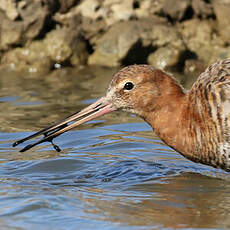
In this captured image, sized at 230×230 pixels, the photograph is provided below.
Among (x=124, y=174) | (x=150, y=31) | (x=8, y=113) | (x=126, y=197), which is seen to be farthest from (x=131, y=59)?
(x=126, y=197)

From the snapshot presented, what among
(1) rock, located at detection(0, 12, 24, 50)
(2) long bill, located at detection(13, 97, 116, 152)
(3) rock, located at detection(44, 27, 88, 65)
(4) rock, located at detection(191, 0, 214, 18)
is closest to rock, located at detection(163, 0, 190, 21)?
(4) rock, located at detection(191, 0, 214, 18)

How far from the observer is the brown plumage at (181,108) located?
20.7 ft

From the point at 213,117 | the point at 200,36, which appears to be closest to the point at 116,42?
the point at 200,36

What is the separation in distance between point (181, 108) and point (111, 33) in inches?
272

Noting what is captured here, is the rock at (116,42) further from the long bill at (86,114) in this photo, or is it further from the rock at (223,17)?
the long bill at (86,114)

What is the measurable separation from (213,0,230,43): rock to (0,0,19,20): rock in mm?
4398

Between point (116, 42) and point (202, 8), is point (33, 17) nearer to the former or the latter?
point (116, 42)

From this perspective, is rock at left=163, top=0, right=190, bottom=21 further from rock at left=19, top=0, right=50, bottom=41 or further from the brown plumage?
the brown plumage

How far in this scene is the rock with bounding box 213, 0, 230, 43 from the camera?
43.2 feet

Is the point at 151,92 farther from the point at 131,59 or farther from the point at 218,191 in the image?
the point at 131,59

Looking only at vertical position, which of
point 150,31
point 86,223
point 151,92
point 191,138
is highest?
point 150,31

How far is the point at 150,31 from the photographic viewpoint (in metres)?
13.2

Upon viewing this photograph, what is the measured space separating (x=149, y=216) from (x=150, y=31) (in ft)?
26.3

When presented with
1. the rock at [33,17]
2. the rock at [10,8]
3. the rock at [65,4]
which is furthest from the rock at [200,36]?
the rock at [10,8]
